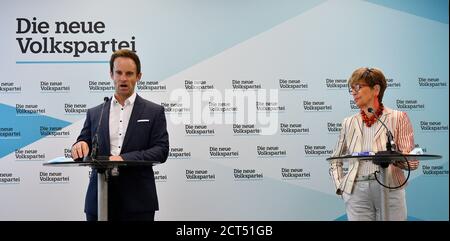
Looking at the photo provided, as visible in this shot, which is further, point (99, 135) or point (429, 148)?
point (429, 148)

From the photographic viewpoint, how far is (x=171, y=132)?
550cm

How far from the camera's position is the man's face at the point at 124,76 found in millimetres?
4332

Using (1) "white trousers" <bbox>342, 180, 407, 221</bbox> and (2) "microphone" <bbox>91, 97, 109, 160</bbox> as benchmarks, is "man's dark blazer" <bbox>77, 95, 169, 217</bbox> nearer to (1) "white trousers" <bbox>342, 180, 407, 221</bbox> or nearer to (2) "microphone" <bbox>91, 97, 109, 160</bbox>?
(2) "microphone" <bbox>91, 97, 109, 160</bbox>

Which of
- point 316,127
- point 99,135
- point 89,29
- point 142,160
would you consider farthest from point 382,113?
point 89,29

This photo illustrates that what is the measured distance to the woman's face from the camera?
14.0 feet

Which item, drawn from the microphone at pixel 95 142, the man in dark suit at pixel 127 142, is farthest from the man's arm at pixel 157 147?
the microphone at pixel 95 142

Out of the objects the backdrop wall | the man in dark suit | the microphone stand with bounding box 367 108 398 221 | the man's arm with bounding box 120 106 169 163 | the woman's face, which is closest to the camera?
the microphone stand with bounding box 367 108 398 221

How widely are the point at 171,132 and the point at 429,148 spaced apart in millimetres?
Answer: 2487

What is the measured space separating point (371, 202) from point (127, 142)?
1.76m

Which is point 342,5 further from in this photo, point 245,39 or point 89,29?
point 89,29

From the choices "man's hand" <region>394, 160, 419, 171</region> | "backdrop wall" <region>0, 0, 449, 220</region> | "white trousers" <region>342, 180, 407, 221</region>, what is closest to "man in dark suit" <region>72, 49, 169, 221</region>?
"backdrop wall" <region>0, 0, 449, 220</region>

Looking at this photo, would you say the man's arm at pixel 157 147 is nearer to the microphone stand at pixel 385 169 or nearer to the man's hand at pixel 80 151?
the man's hand at pixel 80 151

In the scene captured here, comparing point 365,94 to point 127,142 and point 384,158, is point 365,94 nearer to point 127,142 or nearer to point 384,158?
point 384,158
